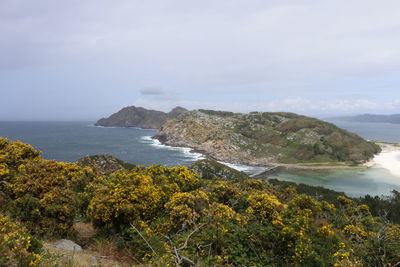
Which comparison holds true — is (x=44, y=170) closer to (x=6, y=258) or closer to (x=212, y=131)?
(x=6, y=258)

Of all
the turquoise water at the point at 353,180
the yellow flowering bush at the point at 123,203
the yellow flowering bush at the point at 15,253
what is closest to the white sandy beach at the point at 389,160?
the turquoise water at the point at 353,180

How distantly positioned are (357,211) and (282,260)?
681 inches

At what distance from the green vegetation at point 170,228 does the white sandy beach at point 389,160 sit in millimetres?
79038

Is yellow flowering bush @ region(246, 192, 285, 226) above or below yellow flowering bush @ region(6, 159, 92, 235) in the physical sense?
below

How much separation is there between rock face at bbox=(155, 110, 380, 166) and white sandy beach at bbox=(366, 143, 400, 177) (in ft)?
9.96

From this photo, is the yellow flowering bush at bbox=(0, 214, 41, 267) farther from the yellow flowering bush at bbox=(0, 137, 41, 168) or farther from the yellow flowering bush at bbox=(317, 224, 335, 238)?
the yellow flowering bush at bbox=(0, 137, 41, 168)

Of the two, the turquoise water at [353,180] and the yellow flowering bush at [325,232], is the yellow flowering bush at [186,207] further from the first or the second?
the turquoise water at [353,180]

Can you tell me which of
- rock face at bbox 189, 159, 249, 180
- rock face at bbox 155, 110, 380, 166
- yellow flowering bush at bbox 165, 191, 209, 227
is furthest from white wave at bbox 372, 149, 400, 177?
yellow flowering bush at bbox 165, 191, 209, 227

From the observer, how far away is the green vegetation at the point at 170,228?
653 centimetres

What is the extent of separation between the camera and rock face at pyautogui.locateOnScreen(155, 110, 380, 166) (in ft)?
292

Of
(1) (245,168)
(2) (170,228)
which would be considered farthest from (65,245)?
(1) (245,168)

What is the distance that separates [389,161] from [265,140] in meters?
46.0

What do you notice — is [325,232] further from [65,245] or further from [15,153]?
[15,153]

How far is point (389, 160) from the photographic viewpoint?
87.6 m
